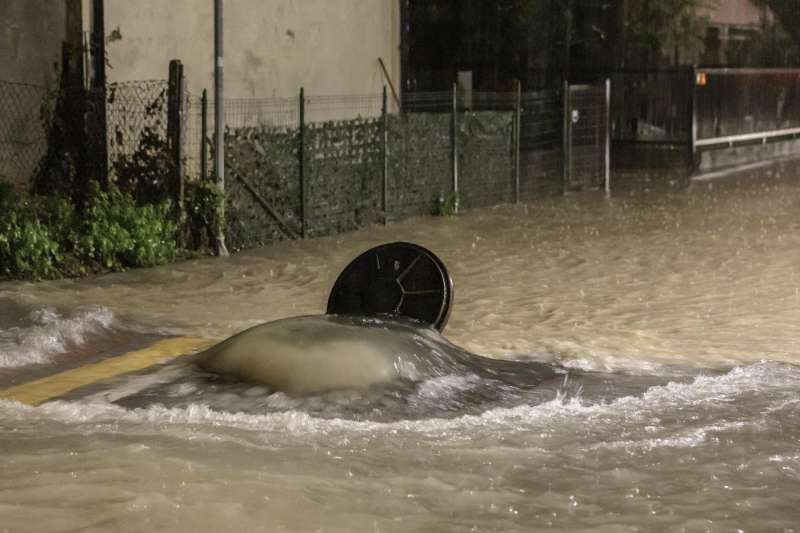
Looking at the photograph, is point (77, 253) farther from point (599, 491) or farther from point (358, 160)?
point (599, 491)

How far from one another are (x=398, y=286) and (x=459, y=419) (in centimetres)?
186

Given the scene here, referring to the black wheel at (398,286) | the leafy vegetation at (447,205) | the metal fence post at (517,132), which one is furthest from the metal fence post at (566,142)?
the black wheel at (398,286)

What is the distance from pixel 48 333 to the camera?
32.2 ft

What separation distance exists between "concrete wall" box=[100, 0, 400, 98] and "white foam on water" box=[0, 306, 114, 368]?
5336mm

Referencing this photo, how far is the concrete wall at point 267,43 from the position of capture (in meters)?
15.5

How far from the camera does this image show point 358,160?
16.7 metres

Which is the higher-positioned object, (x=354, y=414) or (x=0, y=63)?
(x=0, y=63)

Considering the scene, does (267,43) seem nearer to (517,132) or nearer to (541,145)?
(517,132)

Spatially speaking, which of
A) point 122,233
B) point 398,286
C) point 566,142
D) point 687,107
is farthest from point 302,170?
point 687,107

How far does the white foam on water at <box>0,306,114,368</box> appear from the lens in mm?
9266

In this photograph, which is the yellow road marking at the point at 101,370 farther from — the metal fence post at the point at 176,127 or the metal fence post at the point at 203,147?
the metal fence post at the point at 203,147

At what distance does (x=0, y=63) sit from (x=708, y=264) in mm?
7934

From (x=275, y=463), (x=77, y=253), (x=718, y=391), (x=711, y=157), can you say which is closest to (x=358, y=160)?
(x=77, y=253)

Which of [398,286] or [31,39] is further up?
[31,39]
